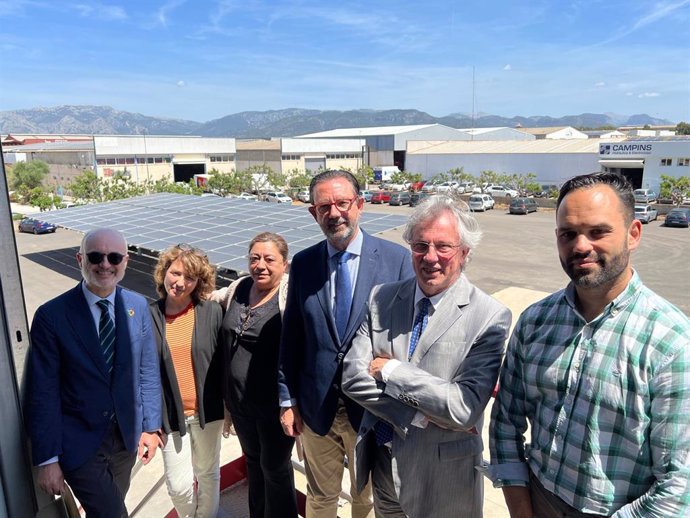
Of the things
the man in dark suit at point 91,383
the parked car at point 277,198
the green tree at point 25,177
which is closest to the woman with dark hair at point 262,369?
the man in dark suit at point 91,383

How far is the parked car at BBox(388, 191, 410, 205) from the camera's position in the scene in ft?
122

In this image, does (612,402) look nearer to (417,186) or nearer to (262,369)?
(262,369)

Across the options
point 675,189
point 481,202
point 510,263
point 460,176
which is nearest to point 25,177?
point 481,202

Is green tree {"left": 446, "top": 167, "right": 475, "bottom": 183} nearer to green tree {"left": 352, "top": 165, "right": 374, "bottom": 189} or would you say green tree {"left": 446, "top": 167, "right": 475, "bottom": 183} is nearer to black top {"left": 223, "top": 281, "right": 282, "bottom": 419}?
green tree {"left": 352, "top": 165, "right": 374, "bottom": 189}

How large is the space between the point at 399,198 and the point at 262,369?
35350 millimetres

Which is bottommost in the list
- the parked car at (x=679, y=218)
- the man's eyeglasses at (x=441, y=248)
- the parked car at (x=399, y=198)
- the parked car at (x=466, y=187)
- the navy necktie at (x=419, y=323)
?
the parked car at (x=679, y=218)

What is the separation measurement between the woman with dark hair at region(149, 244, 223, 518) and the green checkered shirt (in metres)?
1.73

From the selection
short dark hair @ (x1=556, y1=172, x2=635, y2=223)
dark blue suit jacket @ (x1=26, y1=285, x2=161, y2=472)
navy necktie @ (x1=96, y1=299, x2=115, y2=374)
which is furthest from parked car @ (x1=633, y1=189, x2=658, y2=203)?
navy necktie @ (x1=96, y1=299, x2=115, y2=374)

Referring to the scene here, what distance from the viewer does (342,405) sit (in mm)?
2430

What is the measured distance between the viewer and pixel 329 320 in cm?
238

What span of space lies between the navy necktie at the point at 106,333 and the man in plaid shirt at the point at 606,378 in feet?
5.97

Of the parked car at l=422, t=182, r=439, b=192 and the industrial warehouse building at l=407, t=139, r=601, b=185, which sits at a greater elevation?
the industrial warehouse building at l=407, t=139, r=601, b=185

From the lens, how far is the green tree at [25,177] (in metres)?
41.4

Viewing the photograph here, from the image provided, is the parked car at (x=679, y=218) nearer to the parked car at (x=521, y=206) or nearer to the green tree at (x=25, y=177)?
the parked car at (x=521, y=206)
